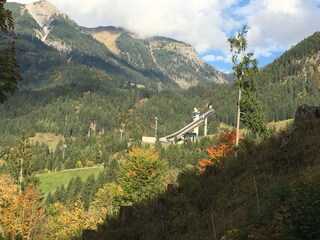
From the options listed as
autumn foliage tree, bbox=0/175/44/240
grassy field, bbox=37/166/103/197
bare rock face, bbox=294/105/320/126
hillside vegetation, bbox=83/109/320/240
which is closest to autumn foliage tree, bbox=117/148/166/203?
autumn foliage tree, bbox=0/175/44/240

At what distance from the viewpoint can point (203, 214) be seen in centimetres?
1112

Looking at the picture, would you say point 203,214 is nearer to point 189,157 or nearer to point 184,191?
point 184,191

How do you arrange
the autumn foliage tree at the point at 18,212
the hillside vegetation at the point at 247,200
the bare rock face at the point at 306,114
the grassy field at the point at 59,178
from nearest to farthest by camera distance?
the hillside vegetation at the point at 247,200, the bare rock face at the point at 306,114, the autumn foliage tree at the point at 18,212, the grassy field at the point at 59,178

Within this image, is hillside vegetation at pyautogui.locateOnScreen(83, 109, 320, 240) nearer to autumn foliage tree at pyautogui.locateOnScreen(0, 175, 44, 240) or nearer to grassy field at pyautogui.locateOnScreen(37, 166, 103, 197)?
autumn foliage tree at pyautogui.locateOnScreen(0, 175, 44, 240)

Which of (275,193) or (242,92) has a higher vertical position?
(242,92)

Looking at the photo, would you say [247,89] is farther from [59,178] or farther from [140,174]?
[59,178]

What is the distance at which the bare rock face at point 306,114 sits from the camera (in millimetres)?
13633

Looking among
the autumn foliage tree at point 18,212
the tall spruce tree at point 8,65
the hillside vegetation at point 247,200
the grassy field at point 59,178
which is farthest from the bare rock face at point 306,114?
the grassy field at point 59,178

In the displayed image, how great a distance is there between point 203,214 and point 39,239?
1066 inches

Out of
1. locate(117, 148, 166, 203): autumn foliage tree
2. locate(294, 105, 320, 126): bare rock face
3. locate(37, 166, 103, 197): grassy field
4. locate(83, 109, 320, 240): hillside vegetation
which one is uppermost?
locate(294, 105, 320, 126): bare rock face

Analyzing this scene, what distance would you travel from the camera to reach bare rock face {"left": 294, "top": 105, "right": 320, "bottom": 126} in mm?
13633

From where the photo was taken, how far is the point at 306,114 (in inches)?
550

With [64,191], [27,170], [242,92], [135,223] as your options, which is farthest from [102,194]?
[135,223]

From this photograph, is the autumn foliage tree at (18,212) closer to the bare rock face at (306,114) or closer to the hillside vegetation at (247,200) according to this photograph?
the hillside vegetation at (247,200)
